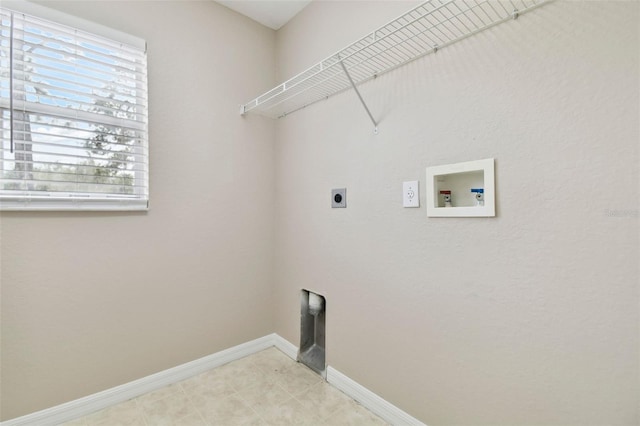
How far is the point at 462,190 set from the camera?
1.22 meters

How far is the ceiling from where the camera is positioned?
6.21 ft

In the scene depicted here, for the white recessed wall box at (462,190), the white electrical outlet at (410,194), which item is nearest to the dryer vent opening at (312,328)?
the white electrical outlet at (410,194)

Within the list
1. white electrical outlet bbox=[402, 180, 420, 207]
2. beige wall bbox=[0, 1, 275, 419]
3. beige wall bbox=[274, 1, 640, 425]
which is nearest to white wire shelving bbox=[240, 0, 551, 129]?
beige wall bbox=[274, 1, 640, 425]

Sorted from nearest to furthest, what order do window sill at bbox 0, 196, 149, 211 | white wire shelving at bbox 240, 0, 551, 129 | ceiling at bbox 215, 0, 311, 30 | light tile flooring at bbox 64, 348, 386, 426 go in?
white wire shelving at bbox 240, 0, 551, 129
window sill at bbox 0, 196, 149, 211
light tile flooring at bbox 64, 348, 386, 426
ceiling at bbox 215, 0, 311, 30

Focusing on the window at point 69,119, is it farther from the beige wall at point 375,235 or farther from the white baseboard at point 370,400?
the white baseboard at point 370,400

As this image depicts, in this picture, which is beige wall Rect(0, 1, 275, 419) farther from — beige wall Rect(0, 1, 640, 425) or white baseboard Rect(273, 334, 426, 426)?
white baseboard Rect(273, 334, 426, 426)

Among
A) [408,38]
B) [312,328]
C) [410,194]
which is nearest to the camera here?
[408,38]

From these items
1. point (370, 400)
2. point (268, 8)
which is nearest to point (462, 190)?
point (370, 400)

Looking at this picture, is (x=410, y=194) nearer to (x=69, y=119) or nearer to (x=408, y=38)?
(x=408, y=38)

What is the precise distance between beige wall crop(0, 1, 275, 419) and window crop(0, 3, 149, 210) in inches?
3.1

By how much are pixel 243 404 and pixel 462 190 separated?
158cm

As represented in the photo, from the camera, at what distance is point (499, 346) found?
1.09 m

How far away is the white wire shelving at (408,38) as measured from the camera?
1.05 m

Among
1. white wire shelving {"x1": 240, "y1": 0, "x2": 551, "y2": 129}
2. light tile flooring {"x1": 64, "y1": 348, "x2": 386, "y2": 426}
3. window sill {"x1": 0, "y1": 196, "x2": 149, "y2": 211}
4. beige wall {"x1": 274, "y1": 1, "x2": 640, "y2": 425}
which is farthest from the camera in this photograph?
light tile flooring {"x1": 64, "y1": 348, "x2": 386, "y2": 426}
